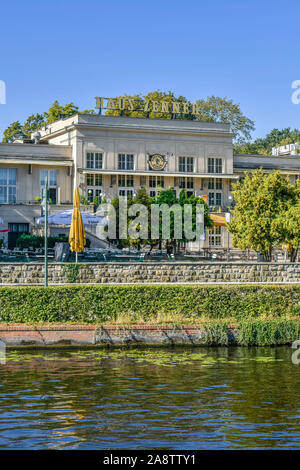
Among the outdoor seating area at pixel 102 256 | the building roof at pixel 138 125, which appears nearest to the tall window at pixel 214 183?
the building roof at pixel 138 125

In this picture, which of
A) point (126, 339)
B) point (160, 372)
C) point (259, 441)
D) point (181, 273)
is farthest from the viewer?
point (181, 273)

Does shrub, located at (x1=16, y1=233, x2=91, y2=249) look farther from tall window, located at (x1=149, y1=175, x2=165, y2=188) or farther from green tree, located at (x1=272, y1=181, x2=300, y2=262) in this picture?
tall window, located at (x1=149, y1=175, x2=165, y2=188)

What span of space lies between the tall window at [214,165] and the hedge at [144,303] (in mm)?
35028

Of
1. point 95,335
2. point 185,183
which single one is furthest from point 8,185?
point 95,335

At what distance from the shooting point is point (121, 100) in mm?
62281

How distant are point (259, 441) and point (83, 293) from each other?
1339 cm

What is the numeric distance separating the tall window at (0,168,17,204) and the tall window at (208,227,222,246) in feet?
49.0

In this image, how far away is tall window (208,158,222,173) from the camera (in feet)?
207

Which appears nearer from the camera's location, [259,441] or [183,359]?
[259,441]

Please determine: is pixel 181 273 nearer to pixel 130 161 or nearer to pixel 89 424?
pixel 89 424

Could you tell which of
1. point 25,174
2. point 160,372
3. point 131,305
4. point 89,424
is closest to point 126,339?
point 131,305

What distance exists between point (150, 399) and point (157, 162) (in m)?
44.2

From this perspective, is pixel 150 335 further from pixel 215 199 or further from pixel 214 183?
pixel 214 183

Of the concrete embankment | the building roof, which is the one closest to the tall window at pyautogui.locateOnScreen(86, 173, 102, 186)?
the building roof
